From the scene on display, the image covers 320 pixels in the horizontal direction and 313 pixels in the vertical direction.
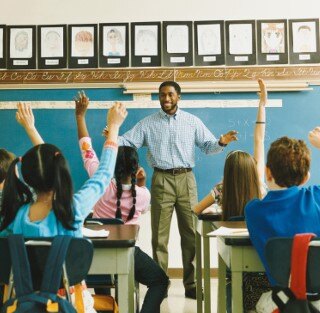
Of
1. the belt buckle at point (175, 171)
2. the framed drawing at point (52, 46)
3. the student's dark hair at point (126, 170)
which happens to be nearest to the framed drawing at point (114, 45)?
the framed drawing at point (52, 46)

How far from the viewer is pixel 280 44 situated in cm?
480

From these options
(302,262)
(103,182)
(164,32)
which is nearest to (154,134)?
(164,32)

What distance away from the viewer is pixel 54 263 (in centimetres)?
164

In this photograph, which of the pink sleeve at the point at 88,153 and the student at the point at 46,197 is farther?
the pink sleeve at the point at 88,153

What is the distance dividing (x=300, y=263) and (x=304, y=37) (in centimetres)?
352

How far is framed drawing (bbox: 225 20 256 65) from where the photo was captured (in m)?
4.79

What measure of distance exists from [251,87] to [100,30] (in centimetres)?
149

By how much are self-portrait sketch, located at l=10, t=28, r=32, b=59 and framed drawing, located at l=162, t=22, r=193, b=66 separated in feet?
4.11

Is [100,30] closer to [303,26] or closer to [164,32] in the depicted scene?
[164,32]

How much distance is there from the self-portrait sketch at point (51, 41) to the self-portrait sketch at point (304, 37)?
2.16 metres

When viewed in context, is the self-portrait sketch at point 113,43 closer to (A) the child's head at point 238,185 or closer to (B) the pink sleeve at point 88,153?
(B) the pink sleeve at point 88,153

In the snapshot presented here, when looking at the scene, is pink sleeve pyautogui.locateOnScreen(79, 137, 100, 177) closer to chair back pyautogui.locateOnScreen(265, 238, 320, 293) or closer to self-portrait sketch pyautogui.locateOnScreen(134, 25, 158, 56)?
chair back pyautogui.locateOnScreen(265, 238, 320, 293)

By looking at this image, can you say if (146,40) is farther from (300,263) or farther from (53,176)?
(300,263)

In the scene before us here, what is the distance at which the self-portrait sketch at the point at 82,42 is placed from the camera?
4809mm
